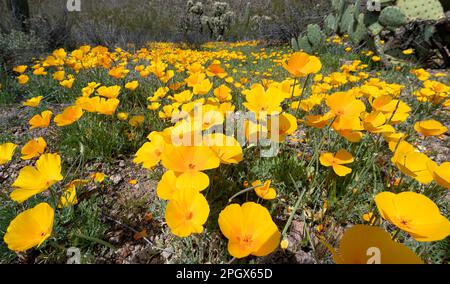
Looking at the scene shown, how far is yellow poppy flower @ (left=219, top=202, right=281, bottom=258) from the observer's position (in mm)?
932

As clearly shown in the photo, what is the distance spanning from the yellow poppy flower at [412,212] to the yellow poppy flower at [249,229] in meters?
0.40

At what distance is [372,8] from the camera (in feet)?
18.1

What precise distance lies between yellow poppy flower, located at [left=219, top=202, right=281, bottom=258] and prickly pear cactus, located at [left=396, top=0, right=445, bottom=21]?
5890 mm

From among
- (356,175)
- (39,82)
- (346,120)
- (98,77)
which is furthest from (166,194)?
(39,82)

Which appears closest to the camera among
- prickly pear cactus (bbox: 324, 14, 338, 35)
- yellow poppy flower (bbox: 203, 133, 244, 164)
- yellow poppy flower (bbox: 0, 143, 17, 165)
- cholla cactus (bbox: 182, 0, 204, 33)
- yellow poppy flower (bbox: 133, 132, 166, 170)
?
yellow poppy flower (bbox: 203, 133, 244, 164)

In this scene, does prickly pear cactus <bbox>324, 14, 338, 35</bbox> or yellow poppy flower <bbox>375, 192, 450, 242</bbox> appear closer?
yellow poppy flower <bbox>375, 192, 450, 242</bbox>

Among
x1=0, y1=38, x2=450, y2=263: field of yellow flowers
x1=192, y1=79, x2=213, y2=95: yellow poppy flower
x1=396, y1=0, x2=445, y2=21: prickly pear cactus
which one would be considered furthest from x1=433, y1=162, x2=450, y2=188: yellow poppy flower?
x1=396, y1=0, x2=445, y2=21: prickly pear cactus

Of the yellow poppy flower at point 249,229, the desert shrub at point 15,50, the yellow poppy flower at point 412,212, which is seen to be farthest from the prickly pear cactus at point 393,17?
the desert shrub at point 15,50

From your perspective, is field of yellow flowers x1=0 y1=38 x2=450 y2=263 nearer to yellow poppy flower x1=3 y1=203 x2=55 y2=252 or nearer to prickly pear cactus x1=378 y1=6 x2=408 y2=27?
yellow poppy flower x1=3 y1=203 x2=55 y2=252

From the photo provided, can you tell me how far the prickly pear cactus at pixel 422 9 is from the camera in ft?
15.7

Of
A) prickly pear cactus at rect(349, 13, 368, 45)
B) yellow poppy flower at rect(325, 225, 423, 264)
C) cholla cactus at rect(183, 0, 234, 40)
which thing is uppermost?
prickly pear cactus at rect(349, 13, 368, 45)

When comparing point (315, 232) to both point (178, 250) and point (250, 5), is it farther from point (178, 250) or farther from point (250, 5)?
point (250, 5)

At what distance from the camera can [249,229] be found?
105cm

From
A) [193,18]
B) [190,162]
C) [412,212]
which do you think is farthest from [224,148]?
[193,18]
